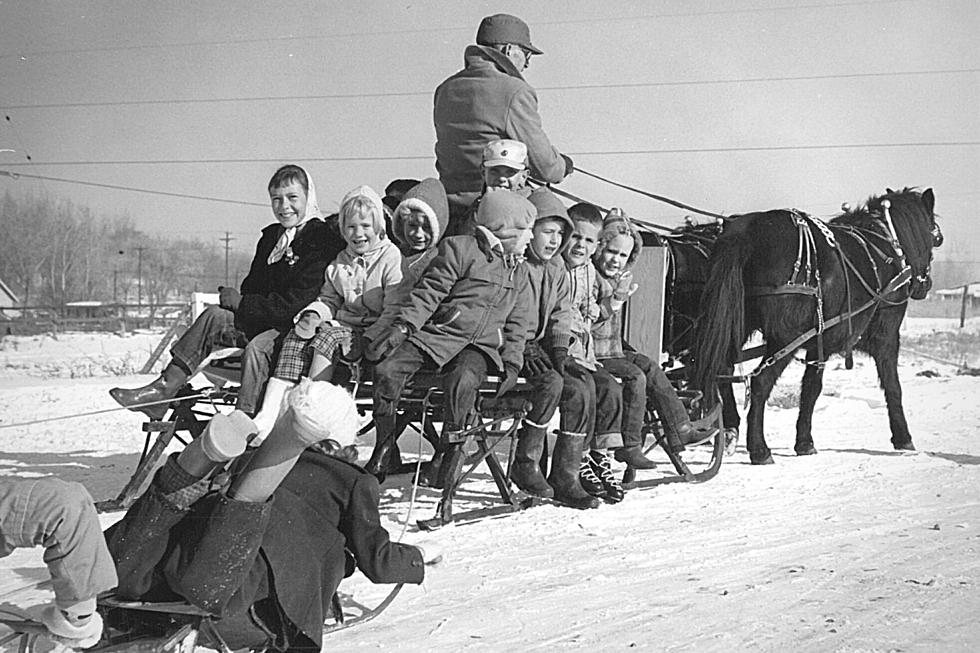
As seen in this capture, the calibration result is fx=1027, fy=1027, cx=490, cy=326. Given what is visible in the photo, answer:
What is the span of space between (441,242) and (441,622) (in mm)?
2403

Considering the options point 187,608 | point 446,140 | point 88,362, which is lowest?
point 88,362

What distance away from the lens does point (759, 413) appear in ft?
25.8

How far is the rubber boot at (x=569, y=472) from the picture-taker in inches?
233

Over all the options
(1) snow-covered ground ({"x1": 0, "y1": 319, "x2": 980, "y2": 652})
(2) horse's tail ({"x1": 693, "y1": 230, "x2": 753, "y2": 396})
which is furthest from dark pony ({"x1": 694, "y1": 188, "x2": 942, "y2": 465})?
(1) snow-covered ground ({"x1": 0, "y1": 319, "x2": 980, "y2": 652})

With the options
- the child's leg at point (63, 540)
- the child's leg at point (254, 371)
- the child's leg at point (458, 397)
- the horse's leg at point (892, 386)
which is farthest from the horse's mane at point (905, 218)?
the child's leg at point (63, 540)

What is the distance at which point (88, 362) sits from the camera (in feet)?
61.1

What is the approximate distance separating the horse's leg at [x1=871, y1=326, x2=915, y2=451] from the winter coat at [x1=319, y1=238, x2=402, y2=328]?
4793 mm

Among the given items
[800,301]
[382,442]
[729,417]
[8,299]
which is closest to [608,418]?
[382,442]

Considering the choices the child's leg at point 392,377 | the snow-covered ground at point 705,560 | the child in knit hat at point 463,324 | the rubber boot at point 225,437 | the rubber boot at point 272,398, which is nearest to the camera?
the rubber boot at point 225,437

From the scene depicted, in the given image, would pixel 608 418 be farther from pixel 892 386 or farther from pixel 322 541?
pixel 892 386

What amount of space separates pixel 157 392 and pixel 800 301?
4891mm

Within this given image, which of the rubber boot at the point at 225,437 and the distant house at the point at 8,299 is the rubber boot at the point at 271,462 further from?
the distant house at the point at 8,299

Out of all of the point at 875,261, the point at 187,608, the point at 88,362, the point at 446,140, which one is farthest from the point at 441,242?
the point at 88,362

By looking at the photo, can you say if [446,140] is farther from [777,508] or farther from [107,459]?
[107,459]
